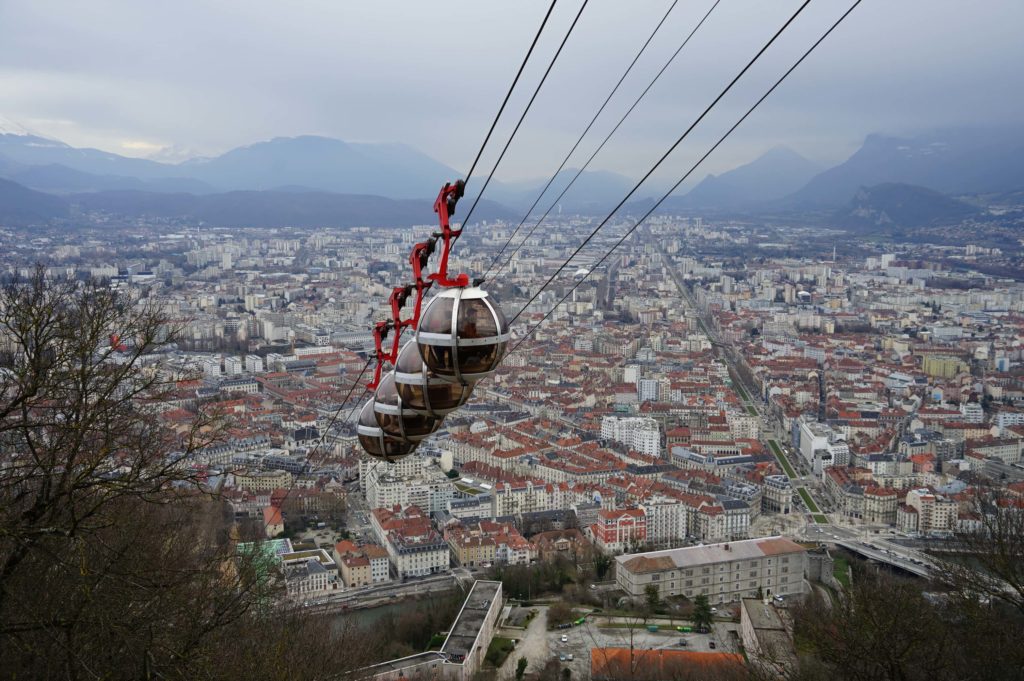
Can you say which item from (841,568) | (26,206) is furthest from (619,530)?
(26,206)

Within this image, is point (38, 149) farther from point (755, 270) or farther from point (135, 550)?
point (135, 550)

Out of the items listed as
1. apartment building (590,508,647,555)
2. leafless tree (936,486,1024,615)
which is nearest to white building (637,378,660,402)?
apartment building (590,508,647,555)

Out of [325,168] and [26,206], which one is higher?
[325,168]

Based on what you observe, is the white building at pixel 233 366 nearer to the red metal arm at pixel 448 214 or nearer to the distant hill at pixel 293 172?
the red metal arm at pixel 448 214

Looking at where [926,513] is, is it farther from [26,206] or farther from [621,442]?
[26,206]

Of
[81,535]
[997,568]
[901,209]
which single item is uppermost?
[901,209]

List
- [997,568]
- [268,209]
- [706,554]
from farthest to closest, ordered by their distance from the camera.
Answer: [268,209]
[706,554]
[997,568]

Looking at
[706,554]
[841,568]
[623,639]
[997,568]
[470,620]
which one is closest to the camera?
[997,568]

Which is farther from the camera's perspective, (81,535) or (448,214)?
(81,535)

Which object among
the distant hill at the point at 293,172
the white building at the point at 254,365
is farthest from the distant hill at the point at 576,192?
the white building at the point at 254,365
